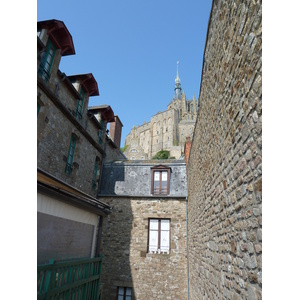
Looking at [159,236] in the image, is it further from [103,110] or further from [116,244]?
[103,110]

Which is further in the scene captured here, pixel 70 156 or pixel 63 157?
pixel 70 156

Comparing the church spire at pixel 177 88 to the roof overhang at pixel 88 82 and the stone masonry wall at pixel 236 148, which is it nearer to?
the roof overhang at pixel 88 82

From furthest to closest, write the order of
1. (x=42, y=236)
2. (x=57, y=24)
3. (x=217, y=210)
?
(x=57, y=24) → (x=42, y=236) → (x=217, y=210)

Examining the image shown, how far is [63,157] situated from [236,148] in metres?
7.36

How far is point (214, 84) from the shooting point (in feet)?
11.7

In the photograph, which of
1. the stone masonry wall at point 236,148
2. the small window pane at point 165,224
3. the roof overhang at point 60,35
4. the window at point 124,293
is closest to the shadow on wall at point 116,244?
the window at point 124,293

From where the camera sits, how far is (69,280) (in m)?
5.66

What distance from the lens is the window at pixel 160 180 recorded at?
35.9 ft

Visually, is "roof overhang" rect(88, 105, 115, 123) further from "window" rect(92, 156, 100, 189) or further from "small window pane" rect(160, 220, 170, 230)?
"small window pane" rect(160, 220, 170, 230)

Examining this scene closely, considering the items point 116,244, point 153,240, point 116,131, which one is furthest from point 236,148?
point 116,131

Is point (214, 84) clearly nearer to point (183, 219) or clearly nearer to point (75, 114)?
point (75, 114)

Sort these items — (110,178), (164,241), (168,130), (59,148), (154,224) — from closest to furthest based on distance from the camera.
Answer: (59,148) → (164,241) → (154,224) → (110,178) → (168,130)
